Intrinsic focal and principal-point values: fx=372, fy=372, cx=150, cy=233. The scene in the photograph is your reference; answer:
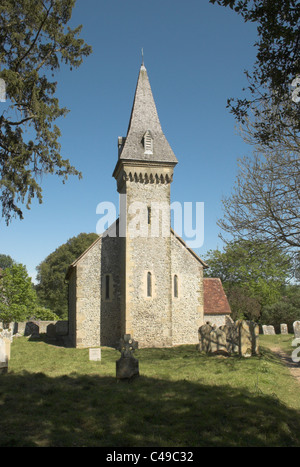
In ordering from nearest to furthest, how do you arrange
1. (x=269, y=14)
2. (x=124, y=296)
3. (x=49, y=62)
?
(x=269, y=14) → (x=49, y=62) → (x=124, y=296)

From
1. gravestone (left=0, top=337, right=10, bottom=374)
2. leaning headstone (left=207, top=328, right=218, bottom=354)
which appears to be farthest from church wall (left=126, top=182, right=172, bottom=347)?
gravestone (left=0, top=337, right=10, bottom=374)

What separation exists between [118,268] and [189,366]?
990 centimetres

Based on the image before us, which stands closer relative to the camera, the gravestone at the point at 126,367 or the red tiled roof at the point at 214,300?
the gravestone at the point at 126,367

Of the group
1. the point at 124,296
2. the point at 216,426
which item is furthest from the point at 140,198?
the point at 216,426

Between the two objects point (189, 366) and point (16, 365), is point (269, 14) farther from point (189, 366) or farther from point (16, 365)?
point (16, 365)

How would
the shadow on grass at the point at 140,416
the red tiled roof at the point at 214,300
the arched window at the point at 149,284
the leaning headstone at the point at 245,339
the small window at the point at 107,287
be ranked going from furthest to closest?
the red tiled roof at the point at 214,300 → the small window at the point at 107,287 → the arched window at the point at 149,284 → the leaning headstone at the point at 245,339 → the shadow on grass at the point at 140,416

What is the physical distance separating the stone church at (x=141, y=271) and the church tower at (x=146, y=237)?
0.17 feet

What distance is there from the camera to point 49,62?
13031 millimetres

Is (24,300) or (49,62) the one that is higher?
(49,62)

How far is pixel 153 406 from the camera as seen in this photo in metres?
8.12

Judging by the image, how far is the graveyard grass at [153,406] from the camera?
629 cm

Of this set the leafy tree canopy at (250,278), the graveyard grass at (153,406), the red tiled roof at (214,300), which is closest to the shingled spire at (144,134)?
the leafy tree canopy at (250,278)

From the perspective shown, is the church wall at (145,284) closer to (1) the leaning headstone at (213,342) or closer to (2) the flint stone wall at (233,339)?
(2) the flint stone wall at (233,339)

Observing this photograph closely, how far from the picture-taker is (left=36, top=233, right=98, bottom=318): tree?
44.4 metres
